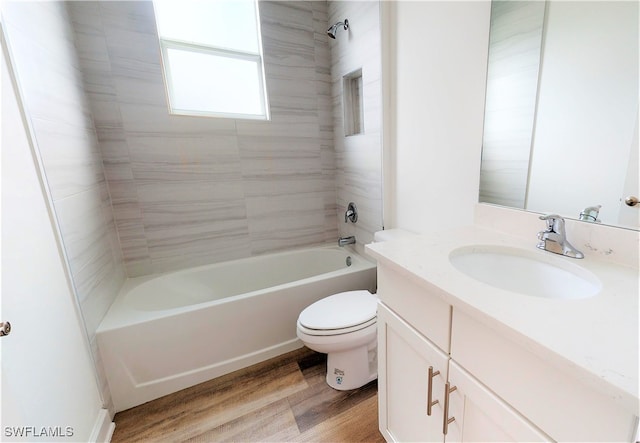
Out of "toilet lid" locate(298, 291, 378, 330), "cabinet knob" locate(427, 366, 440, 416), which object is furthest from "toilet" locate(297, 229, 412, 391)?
"cabinet knob" locate(427, 366, 440, 416)

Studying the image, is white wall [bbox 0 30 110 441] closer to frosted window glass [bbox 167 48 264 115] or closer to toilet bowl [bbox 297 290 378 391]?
toilet bowl [bbox 297 290 378 391]

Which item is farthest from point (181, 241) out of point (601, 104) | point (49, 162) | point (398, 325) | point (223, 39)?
point (601, 104)

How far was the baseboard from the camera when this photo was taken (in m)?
1.16

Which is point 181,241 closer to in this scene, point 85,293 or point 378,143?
point 85,293

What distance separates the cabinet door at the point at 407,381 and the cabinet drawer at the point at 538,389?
0.12 m

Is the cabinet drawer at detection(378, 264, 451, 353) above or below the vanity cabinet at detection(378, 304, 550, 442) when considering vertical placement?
above

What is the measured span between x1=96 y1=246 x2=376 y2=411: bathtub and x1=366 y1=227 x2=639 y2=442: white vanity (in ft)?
2.75

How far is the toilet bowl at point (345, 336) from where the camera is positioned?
1304 millimetres

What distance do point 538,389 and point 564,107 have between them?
2.79 feet

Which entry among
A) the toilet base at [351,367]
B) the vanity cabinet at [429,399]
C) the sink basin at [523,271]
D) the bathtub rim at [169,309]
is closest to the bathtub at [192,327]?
the bathtub rim at [169,309]

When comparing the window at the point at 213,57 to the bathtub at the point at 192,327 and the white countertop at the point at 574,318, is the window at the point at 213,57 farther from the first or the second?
the white countertop at the point at 574,318

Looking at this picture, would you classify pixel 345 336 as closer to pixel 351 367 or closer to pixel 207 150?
pixel 351 367

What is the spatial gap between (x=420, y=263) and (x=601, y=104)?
69cm

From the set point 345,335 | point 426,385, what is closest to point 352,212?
point 345,335
